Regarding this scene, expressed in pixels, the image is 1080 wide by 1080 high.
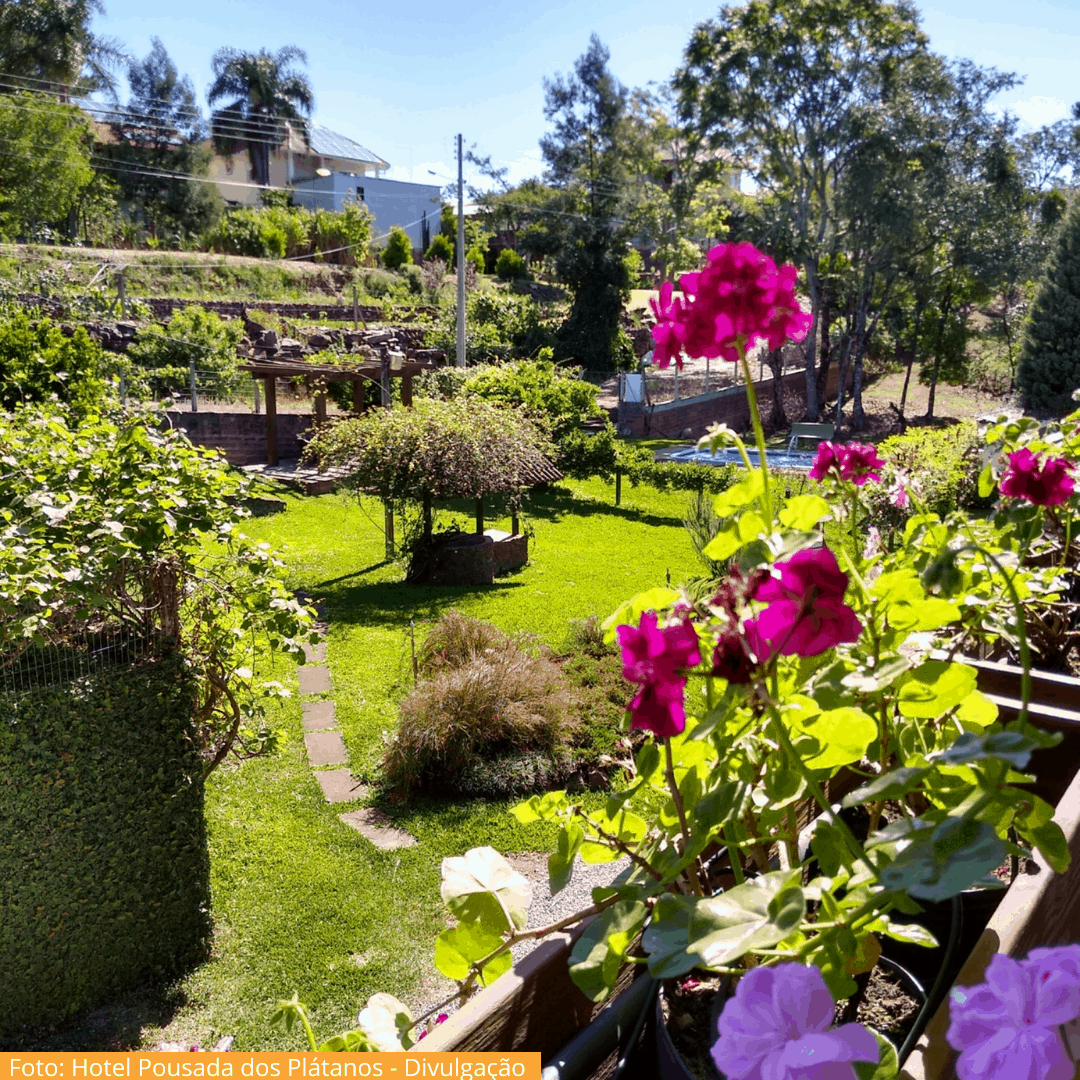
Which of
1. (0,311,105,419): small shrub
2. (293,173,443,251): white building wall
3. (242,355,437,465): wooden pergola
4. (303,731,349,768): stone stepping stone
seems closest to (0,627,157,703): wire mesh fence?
(303,731,349,768): stone stepping stone

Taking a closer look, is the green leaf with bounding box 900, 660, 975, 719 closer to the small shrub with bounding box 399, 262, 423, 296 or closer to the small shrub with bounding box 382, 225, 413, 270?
the small shrub with bounding box 399, 262, 423, 296

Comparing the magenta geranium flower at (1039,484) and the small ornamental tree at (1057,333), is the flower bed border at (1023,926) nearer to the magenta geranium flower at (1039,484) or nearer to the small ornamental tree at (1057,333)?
the magenta geranium flower at (1039,484)

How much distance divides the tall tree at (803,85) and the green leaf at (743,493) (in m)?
22.9

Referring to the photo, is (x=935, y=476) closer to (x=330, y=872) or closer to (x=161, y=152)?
(x=330, y=872)

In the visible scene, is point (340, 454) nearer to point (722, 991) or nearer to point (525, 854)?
point (525, 854)

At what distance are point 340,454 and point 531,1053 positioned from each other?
965cm

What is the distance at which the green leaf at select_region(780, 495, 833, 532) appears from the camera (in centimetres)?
85

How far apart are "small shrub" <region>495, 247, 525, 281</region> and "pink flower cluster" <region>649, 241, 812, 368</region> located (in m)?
33.0

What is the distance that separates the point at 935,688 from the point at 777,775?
0.51ft

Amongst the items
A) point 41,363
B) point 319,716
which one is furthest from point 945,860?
point 41,363

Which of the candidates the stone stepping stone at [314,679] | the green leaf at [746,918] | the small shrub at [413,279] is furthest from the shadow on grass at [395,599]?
the small shrub at [413,279]

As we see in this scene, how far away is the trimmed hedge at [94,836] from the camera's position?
3.39 meters

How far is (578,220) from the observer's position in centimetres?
2625

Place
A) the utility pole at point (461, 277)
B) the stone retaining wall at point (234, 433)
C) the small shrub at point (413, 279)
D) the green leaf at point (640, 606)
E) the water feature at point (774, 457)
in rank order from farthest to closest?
the small shrub at point (413, 279), the water feature at point (774, 457), the utility pole at point (461, 277), the stone retaining wall at point (234, 433), the green leaf at point (640, 606)
